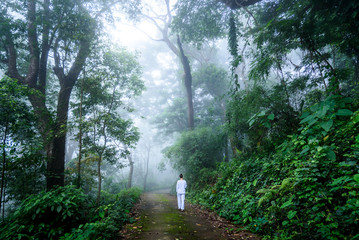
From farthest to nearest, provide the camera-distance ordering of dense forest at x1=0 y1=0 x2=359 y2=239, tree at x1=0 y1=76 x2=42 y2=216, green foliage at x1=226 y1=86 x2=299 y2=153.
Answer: green foliage at x1=226 y1=86 x2=299 y2=153
tree at x1=0 y1=76 x2=42 y2=216
dense forest at x1=0 y1=0 x2=359 y2=239

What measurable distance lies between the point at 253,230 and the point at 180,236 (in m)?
1.82

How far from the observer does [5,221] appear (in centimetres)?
462

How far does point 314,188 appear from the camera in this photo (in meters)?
3.70

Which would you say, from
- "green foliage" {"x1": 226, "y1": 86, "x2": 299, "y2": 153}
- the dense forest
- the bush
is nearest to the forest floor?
the dense forest

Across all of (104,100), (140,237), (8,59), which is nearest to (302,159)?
(140,237)

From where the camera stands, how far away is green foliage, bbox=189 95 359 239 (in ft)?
8.79

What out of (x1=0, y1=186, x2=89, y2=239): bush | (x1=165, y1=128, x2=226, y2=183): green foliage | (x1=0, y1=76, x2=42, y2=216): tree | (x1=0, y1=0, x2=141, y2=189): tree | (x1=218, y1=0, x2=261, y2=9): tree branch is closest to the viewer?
(x1=0, y1=186, x2=89, y2=239): bush

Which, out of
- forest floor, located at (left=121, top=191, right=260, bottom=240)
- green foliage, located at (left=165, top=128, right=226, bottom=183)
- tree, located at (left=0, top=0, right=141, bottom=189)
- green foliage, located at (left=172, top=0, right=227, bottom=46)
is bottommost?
forest floor, located at (left=121, top=191, right=260, bottom=240)

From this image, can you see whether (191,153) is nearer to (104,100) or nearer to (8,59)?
(104,100)

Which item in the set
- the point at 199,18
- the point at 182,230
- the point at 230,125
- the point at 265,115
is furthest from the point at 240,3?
the point at 182,230

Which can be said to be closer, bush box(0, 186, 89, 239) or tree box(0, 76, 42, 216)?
bush box(0, 186, 89, 239)

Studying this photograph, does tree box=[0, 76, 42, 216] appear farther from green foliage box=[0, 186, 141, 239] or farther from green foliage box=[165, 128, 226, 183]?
green foliage box=[165, 128, 226, 183]

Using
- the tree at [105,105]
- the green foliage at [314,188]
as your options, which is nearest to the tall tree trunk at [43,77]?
the tree at [105,105]

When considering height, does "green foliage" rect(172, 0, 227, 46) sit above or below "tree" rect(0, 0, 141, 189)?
above
